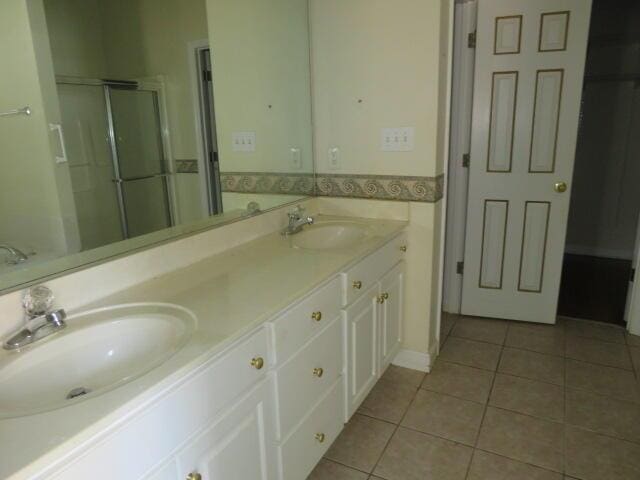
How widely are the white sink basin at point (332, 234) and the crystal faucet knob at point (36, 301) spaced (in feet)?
3.78

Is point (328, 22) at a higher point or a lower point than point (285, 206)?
higher

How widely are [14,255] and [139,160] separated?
52 cm

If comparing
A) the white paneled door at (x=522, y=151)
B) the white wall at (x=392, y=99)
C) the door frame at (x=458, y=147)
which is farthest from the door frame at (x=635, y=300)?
the white wall at (x=392, y=99)

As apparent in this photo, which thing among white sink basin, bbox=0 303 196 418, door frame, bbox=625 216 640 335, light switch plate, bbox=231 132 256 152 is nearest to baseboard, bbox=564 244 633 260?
door frame, bbox=625 216 640 335

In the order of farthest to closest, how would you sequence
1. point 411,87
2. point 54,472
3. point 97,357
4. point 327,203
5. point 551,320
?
point 551,320
point 327,203
point 411,87
point 97,357
point 54,472

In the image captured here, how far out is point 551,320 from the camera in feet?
9.61

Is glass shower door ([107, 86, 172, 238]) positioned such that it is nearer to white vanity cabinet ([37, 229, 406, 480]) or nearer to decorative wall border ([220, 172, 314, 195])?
decorative wall border ([220, 172, 314, 195])

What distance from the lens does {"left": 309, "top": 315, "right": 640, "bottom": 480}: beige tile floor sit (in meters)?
1.76

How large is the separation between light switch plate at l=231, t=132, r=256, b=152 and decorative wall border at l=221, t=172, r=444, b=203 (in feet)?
0.38

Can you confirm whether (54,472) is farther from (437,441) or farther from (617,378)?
(617,378)

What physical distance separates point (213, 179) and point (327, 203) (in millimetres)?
770

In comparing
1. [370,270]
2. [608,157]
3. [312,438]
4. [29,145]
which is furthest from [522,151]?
[29,145]

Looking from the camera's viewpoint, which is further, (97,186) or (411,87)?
(411,87)

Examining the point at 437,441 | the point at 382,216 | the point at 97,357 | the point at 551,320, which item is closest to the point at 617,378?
the point at 551,320
